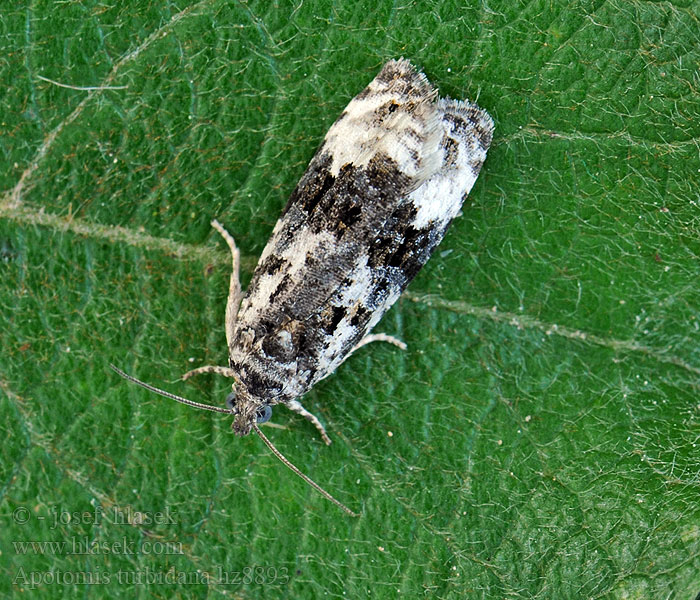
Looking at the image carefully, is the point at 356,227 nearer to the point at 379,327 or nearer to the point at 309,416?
the point at 379,327

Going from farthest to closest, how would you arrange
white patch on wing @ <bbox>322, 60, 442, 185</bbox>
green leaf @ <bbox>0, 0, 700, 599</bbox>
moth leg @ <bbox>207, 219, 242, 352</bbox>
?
moth leg @ <bbox>207, 219, 242, 352</bbox> → green leaf @ <bbox>0, 0, 700, 599</bbox> → white patch on wing @ <bbox>322, 60, 442, 185</bbox>

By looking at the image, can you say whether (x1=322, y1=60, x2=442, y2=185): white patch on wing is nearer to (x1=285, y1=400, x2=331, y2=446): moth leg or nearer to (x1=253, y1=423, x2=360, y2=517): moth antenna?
(x1=285, y1=400, x2=331, y2=446): moth leg

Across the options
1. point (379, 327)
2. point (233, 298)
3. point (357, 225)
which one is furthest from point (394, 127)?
point (233, 298)

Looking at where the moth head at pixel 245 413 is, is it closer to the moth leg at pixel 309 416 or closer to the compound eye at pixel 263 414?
the compound eye at pixel 263 414

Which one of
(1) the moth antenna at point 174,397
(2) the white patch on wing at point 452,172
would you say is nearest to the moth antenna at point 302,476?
(1) the moth antenna at point 174,397

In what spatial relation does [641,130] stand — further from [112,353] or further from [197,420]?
[112,353]

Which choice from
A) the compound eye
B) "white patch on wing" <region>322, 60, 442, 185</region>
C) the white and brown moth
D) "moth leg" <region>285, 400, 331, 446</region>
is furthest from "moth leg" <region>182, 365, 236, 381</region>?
"white patch on wing" <region>322, 60, 442, 185</region>
